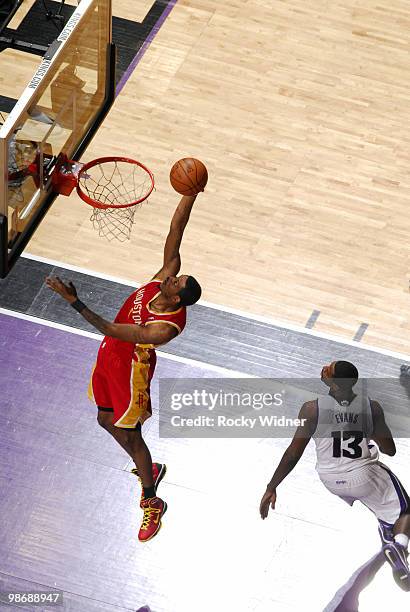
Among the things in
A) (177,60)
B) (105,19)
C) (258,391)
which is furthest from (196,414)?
(177,60)

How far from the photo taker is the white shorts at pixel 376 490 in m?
10.3

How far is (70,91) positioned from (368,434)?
340 centimetres

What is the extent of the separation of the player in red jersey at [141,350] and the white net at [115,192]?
1738 millimetres

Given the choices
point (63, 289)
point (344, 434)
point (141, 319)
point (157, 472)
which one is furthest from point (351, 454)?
point (63, 289)

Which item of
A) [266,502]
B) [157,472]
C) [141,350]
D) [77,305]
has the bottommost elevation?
[157,472]

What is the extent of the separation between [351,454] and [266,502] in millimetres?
751

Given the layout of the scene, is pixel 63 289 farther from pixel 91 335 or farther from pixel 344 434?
pixel 91 335

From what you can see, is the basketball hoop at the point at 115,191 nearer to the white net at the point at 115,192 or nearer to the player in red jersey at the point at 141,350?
the white net at the point at 115,192

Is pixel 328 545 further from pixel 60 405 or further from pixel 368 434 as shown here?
pixel 60 405

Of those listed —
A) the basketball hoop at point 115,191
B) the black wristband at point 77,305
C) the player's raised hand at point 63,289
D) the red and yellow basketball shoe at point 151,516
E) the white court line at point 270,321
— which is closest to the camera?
the player's raised hand at point 63,289

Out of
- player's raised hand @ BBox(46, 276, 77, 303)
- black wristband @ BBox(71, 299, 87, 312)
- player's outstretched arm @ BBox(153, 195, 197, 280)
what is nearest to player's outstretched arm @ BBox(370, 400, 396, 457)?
player's outstretched arm @ BBox(153, 195, 197, 280)

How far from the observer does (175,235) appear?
9.67 metres

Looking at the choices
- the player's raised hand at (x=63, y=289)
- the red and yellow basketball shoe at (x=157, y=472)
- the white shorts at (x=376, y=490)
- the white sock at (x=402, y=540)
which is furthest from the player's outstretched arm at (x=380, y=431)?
the player's raised hand at (x=63, y=289)

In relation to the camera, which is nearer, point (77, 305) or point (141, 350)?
point (77, 305)
